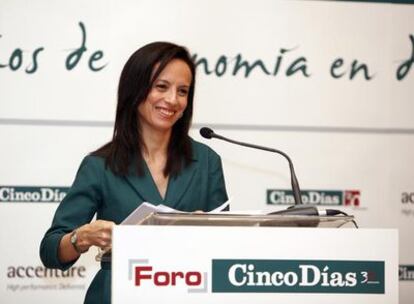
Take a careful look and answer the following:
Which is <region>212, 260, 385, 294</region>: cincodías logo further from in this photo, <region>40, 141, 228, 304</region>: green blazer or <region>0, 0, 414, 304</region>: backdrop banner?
<region>0, 0, 414, 304</region>: backdrop banner

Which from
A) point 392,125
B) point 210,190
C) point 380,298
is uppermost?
point 392,125

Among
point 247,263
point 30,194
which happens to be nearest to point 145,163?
point 247,263

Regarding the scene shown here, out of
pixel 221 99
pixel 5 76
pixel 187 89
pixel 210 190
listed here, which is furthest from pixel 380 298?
pixel 5 76

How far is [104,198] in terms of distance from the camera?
2.56 metres

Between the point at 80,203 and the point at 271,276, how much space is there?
0.96 m

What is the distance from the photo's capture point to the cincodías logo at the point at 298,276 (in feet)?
5.76

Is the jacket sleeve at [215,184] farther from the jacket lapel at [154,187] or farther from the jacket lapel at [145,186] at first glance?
the jacket lapel at [145,186]

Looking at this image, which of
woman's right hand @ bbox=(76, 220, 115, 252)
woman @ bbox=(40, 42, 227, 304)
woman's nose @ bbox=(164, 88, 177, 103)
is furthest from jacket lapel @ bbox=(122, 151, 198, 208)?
woman's right hand @ bbox=(76, 220, 115, 252)

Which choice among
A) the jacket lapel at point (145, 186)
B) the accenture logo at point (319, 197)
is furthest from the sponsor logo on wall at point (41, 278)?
the jacket lapel at point (145, 186)

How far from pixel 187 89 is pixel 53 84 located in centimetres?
138

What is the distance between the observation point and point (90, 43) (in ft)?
13.0

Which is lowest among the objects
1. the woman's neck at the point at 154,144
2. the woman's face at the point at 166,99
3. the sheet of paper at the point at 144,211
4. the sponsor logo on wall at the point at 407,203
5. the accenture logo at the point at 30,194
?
the sponsor logo on wall at the point at 407,203

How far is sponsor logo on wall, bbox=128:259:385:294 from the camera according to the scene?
1714mm

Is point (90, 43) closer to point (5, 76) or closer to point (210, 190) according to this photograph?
point (5, 76)
